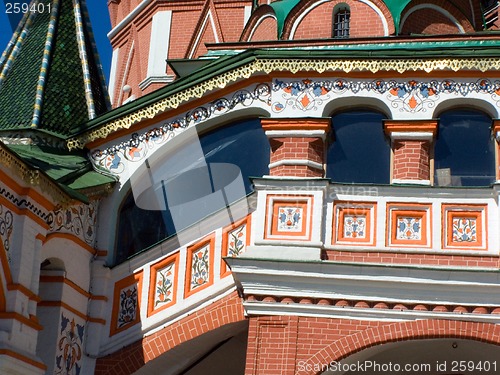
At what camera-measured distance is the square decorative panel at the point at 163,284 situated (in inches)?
500

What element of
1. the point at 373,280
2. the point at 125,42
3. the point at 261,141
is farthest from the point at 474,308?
the point at 125,42

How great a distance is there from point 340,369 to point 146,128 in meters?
3.59

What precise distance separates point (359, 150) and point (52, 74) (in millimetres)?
3957

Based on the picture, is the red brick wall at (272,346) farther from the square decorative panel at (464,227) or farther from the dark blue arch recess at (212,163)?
the square decorative panel at (464,227)

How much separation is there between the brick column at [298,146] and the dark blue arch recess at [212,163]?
0.26 meters

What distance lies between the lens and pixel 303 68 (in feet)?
41.4

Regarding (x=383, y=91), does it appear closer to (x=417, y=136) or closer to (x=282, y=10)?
(x=417, y=136)

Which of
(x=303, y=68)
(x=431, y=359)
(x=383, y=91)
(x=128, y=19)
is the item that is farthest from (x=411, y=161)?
(x=128, y=19)

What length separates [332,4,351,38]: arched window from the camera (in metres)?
17.4

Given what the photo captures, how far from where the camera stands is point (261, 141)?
12.9 meters

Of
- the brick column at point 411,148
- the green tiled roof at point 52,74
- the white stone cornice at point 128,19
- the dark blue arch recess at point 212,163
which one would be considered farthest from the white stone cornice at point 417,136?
the white stone cornice at point 128,19

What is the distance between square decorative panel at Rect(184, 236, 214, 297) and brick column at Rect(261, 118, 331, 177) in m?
1.00

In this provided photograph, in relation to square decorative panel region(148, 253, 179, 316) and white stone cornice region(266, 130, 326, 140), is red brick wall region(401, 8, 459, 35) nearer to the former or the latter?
white stone cornice region(266, 130, 326, 140)

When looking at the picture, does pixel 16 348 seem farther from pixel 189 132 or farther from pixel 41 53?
pixel 41 53
